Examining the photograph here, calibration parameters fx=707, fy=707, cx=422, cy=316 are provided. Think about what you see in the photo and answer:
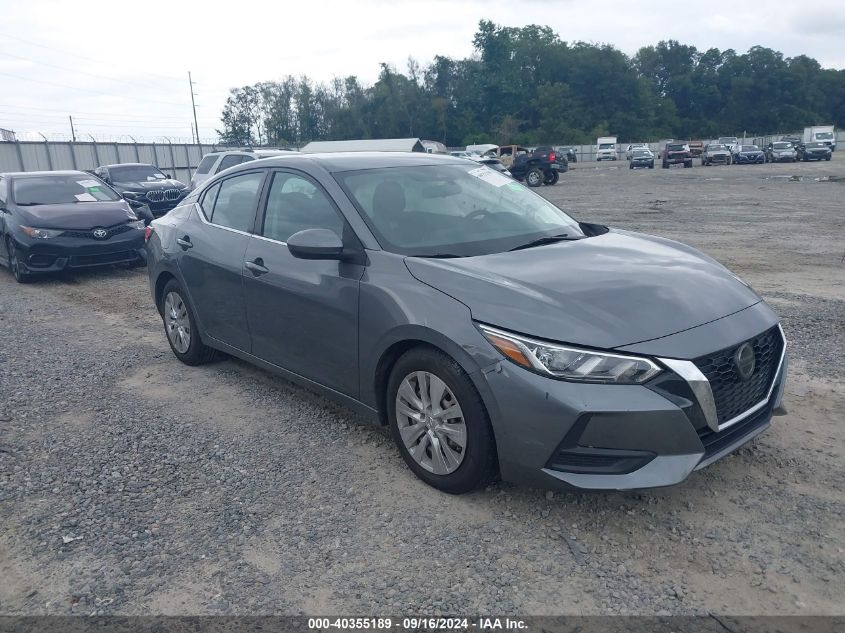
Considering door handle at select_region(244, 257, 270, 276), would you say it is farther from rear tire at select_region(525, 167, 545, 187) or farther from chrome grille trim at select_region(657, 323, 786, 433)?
rear tire at select_region(525, 167, 545, 187)

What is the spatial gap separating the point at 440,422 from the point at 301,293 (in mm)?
1291

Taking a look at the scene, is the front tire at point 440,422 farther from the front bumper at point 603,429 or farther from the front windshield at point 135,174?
the front windshield at point 135,174

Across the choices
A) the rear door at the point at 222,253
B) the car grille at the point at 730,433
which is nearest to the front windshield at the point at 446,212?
the rear door at the point at 222,253

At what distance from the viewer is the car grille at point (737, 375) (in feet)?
10.3

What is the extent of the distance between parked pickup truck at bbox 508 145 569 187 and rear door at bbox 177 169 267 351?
28123mm

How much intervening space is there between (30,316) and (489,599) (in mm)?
7163

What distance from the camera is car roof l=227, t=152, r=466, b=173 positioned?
4.49 metres

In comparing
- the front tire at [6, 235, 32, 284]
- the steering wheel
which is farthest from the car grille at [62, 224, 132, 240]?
the steering wheel

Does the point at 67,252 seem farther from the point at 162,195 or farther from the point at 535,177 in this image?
the point at 535,177

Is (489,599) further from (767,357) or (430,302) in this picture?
(767,357)

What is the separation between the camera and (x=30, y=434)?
457 cm

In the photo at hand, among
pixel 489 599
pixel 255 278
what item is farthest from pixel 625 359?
pixel 255 278

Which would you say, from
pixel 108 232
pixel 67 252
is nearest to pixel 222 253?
pixel 67 252

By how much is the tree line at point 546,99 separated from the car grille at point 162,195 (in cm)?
8704
